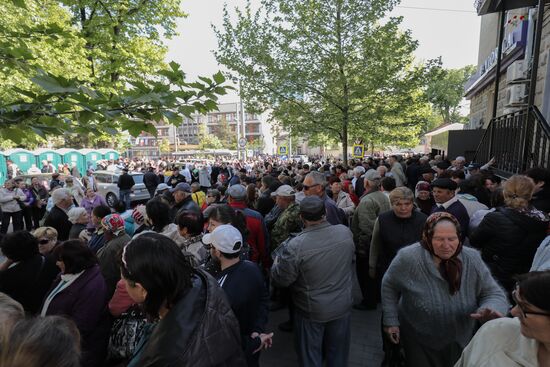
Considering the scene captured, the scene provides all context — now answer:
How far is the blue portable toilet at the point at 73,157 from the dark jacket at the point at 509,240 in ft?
88.2

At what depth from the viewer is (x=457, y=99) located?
55844mm

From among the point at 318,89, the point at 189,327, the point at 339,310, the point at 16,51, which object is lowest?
the point at 339,310

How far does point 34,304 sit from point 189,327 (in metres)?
2.53

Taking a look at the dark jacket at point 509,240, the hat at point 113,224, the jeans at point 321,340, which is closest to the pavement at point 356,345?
the jeans at point 321,340

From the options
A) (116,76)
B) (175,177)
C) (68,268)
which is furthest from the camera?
(116,76)

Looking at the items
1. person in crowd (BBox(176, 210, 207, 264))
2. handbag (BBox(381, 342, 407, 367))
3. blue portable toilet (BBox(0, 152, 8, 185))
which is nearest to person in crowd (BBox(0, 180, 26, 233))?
person in crowd (BBox(176, 210, 207, 264))

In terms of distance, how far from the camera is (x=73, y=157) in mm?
24375

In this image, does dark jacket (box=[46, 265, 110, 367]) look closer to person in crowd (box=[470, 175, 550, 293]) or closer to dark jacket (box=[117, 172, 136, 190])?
person in crowd (box=[470, 175, 550, 293])

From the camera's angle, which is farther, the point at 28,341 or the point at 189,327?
the point at 189,327

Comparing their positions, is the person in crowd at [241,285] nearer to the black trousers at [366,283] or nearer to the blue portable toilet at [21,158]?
the black trousers at [366,283]

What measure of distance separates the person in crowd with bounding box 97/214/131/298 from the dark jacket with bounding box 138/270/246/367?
5.81 feet

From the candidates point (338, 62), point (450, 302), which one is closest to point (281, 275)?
point (450, 302)

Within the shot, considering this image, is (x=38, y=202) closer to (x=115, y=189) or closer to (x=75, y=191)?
(x=75, y=191)

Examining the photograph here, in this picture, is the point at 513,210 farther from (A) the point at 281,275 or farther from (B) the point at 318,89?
(B) the point at 318,89
